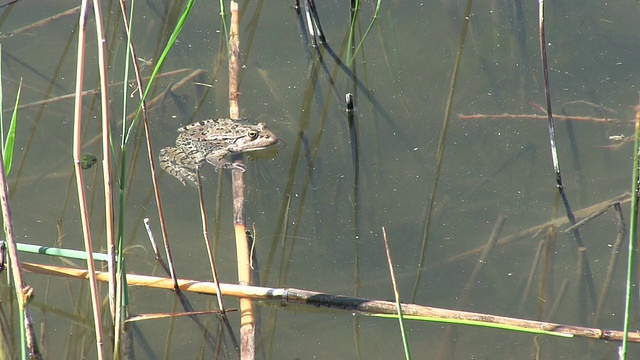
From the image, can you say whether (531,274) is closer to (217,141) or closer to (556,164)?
(556,164)

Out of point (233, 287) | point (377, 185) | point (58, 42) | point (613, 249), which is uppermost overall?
point (58, 42)

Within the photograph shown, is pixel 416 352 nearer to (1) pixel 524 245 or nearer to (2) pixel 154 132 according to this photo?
(1) pixel 524 245

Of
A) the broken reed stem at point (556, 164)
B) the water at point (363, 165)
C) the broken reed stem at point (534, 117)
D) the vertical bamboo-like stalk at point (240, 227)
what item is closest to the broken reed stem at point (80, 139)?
the vertical bamboo-like stalk at point (240, 227)

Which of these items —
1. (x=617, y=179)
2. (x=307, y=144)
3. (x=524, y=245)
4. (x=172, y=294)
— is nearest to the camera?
(x=172, y=294)

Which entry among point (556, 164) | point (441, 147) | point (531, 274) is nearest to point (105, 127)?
point (531, 274)

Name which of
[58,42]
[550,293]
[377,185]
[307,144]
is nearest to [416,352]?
[550,293]
